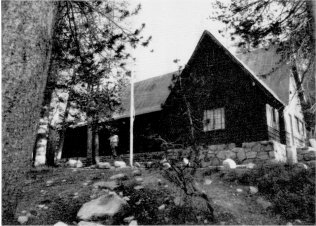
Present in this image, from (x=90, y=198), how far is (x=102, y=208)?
113 centimetres

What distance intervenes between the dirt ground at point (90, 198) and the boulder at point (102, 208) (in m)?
0.23

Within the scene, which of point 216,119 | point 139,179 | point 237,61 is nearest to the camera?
point 139,179

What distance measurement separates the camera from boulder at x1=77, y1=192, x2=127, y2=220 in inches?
247

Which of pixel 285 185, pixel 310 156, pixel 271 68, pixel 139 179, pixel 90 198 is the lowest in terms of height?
pixel 90 198

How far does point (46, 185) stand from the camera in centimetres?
923

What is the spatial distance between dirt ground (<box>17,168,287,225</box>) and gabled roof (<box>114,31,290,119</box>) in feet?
27.7

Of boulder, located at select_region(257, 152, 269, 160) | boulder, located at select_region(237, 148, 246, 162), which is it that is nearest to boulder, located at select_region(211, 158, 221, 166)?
boulder, located at select_region(237, 148, 246, 162)

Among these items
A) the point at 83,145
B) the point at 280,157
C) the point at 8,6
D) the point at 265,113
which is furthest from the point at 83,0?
the point at 83,145

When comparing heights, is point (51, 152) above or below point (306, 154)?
above

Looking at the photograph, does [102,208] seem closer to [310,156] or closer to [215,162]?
[215,162]

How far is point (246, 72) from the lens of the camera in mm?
15969

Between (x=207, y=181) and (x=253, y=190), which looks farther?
(x=207, y=181)

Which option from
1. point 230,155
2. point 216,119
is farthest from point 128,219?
point 216,119

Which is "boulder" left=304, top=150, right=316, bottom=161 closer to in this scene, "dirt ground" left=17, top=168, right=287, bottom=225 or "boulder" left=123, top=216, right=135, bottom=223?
"dirt ground" left=17, top=168, right=287, bottom=225
